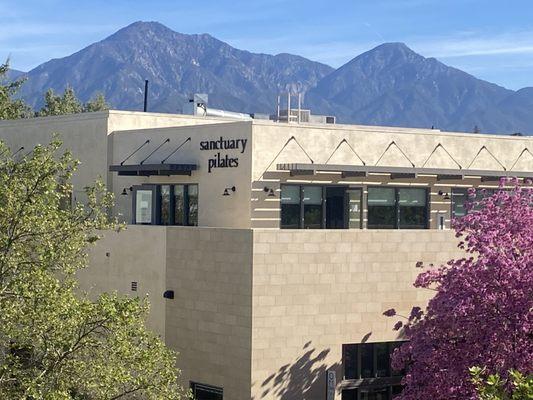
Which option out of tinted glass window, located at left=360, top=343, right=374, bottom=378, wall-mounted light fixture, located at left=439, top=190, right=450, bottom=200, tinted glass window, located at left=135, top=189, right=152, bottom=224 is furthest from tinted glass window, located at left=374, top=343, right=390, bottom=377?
tinted glass window, located at left=135, top=189, right=152, bottom=224

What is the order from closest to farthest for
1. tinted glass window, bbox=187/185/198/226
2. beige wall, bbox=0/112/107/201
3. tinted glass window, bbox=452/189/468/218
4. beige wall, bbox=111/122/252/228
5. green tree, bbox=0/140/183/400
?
green tree, bbox=0/140/183/400, beige wall, bbox=111/122/252/228, tinted glass window, bbox=187/185/198/226, tinted glass window, bbox=452/189/468/218, beige wall, bbox=0/112/107/201

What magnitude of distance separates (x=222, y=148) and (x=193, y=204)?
108 inches

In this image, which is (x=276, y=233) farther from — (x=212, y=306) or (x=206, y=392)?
(x=206, y=392)

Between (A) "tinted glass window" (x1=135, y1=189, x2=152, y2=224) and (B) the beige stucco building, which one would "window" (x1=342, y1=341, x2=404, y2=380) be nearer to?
(B) the beige stucco building

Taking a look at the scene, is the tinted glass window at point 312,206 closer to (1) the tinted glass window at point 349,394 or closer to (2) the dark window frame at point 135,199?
(2) the dark window frame at point 135,199

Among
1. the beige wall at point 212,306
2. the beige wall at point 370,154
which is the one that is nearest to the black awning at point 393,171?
the beige wall at point 370,154

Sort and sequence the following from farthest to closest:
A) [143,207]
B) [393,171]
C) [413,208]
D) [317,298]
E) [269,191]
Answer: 1. [143,207]
2. [413,208]
3. [393,171]
4. [269,191]
5. [317,298]

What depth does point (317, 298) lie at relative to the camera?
27.9 m

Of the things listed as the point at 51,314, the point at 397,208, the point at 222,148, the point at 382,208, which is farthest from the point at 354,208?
the point at 51,314

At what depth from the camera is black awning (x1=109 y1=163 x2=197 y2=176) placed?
32844 millimetres

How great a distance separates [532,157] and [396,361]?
16701 millimetres

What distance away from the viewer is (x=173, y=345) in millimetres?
30141

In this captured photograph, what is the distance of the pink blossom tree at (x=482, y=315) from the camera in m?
23.1

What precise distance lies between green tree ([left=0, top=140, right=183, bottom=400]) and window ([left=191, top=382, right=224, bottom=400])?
8067 millimetres
